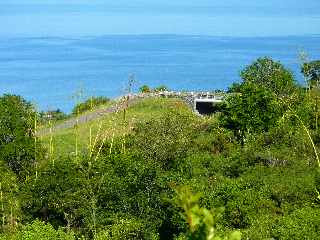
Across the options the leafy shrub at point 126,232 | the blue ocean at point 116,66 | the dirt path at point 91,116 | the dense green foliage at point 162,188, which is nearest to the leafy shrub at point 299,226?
the dense green foliage at point 162,188

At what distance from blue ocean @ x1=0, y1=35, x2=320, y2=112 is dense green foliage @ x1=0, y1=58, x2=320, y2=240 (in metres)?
63.6

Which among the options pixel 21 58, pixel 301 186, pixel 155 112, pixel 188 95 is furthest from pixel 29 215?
pixel 21 58

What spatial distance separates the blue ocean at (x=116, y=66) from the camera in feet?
397

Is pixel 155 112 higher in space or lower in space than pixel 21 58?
lower

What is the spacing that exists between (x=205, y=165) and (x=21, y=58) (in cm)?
13666

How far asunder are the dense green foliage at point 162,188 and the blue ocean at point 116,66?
6362 centimetres

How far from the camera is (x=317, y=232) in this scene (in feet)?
77.7

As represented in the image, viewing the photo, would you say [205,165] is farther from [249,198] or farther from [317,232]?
[317,232]

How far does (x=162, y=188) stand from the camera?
2947 cm

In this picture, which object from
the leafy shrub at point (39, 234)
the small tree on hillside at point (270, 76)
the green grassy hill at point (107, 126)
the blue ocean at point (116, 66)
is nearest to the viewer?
the leafy shrub at point (39, 234)

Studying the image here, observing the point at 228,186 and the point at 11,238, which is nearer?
the point at 11,238

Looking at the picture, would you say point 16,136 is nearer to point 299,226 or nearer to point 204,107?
point 299,226

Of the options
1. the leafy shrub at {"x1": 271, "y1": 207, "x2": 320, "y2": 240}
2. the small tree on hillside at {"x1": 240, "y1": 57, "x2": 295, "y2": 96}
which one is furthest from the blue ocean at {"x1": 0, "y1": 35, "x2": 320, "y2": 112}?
the leafy shrub at {"x1": 271, "y1": 207, "x2": 320, "y2": 240}

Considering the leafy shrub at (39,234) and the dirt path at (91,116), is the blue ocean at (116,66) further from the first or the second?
the leafy shrub at (39,234)
